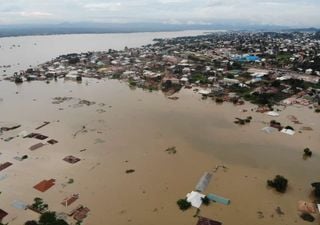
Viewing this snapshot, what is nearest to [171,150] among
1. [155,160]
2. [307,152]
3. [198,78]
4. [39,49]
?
[155,160]

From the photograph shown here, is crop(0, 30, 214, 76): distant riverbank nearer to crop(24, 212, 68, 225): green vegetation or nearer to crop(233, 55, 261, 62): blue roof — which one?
crop(233, 55, 261, 62): blue roof

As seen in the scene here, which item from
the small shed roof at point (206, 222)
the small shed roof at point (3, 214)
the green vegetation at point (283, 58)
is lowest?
the small shed roof at point (206, 222)

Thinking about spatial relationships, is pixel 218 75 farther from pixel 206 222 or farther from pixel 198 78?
pixel 206 222

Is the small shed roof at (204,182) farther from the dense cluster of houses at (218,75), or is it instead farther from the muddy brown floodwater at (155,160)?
the dense cluster of houses at (218,75)

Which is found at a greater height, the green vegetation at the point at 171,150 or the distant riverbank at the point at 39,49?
the distant riverbank at the point at 39,49

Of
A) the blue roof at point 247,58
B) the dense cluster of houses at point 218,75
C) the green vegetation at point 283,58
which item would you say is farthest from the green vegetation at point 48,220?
the blue roof at point 247,58

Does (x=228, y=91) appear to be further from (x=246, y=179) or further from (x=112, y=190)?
(x=112, y=190)

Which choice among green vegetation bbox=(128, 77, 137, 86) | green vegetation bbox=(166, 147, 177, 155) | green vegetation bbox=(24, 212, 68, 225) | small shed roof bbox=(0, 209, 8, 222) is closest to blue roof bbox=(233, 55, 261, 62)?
green vegetation bbox=(128, 77, 137, 86)
